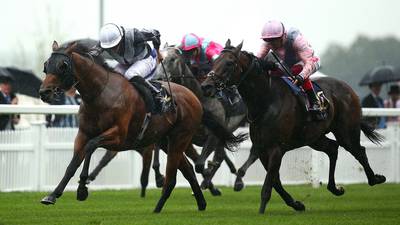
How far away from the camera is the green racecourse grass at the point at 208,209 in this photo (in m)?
11.0

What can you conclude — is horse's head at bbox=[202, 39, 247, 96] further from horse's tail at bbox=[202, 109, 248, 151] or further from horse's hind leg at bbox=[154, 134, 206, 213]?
horse's tail at bbox=[202, 109, 248, 151]

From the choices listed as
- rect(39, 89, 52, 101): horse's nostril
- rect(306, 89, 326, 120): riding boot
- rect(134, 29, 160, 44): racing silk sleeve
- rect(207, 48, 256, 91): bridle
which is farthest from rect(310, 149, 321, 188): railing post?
rect(39, 89, 52, 101): horse's nostril

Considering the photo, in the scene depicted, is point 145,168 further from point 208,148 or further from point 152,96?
point 152,96

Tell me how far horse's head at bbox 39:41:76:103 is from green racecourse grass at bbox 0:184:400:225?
1.28 meters

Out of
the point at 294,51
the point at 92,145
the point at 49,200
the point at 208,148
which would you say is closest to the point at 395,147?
the point at 208,148

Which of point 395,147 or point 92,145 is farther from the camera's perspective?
point 395,147

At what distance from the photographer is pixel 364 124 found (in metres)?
13.9

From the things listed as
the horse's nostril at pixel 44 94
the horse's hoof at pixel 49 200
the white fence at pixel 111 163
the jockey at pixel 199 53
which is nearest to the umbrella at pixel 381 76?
the white fence at pixel 111 163

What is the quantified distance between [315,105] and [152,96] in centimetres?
189

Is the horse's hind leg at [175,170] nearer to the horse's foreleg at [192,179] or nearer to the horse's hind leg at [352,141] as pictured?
the horse's foreleg at [192,179]

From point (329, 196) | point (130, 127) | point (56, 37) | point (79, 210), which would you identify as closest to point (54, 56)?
point (130, 127)

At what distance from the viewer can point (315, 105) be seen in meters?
12.5

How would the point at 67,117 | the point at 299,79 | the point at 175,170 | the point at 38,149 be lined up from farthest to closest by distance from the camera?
the point at 67,117 → the point at 38,149 → the point at 299,79 → the point at 175,170

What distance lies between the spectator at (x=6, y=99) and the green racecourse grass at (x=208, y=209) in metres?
2.02
